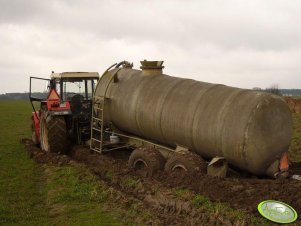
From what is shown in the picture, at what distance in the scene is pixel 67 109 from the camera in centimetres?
1290

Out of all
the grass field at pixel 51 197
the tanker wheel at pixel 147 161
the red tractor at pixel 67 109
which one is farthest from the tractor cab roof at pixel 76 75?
the tanker wheel at pixel 147 161

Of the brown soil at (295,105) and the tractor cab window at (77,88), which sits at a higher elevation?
the tractor cab window at (77,88)

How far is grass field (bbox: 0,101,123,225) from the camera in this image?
23.7ft

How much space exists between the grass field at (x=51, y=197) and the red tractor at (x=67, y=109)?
1.32 m

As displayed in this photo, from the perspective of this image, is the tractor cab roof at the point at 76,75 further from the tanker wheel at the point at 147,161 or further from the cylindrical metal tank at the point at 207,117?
the tanker wheel at the point at 147,161

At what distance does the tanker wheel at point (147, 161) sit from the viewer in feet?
33.0

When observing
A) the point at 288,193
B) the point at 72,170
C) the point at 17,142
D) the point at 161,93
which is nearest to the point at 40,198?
the point at 72,170

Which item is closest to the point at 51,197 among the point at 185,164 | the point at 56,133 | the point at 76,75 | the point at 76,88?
the point at 185,164

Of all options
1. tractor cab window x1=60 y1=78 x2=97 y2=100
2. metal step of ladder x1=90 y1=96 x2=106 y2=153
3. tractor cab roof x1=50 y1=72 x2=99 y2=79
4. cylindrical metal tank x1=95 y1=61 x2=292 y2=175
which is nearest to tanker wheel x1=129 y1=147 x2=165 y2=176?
cylindrical metal tank x1=95 y1=61 x2=292 y2=175

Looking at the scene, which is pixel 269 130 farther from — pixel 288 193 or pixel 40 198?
pixel 40 198

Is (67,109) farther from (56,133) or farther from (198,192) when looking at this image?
(198,192)

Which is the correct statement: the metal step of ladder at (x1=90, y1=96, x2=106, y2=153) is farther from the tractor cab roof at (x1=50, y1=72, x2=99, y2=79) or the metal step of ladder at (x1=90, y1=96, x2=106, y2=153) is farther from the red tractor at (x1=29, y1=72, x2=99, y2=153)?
the tractor cab roof at (x1=50, y1=72, x2=99, y2=79)

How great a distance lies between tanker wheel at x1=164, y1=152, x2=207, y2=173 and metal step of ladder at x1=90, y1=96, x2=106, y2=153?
315cm

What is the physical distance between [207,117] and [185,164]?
1187 millimetres
